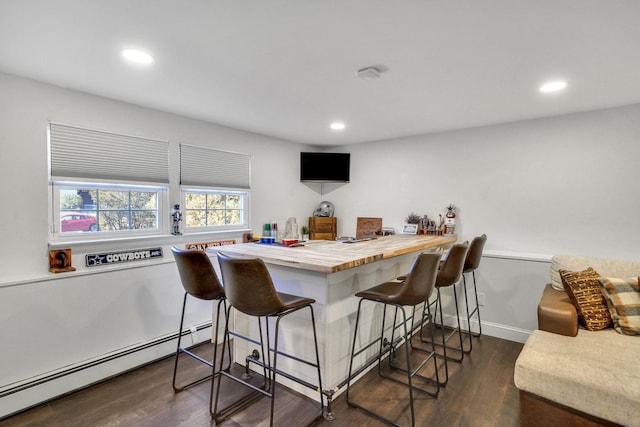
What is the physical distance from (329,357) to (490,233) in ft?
8.14

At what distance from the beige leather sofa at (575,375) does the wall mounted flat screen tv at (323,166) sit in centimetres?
305

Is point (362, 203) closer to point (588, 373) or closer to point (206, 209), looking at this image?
point (206, 209)

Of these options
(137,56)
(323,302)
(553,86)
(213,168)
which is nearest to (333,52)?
(137,56)

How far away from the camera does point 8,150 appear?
87.4 inches

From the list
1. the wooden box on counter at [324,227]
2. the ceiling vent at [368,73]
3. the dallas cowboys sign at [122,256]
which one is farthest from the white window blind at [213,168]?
the ceiling vent at [368,73]

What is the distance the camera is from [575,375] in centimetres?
170

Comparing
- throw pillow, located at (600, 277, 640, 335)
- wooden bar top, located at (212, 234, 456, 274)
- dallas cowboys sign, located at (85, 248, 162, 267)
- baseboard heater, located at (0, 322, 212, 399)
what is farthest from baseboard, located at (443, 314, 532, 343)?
dallas cowboys sign, located at (85, 248, 162, 267)

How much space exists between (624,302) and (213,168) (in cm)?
377

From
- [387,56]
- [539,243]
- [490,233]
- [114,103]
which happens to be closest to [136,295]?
[114,103]

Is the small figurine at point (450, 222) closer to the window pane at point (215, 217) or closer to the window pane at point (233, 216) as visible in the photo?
the window pane at point (233, 216)

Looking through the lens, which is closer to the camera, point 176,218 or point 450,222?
point 176,218

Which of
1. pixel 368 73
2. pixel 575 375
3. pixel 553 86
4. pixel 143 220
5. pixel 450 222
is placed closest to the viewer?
pixel 575 375

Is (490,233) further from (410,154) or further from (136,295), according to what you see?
(136,295)

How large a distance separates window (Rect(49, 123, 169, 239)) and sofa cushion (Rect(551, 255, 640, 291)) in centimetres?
368
